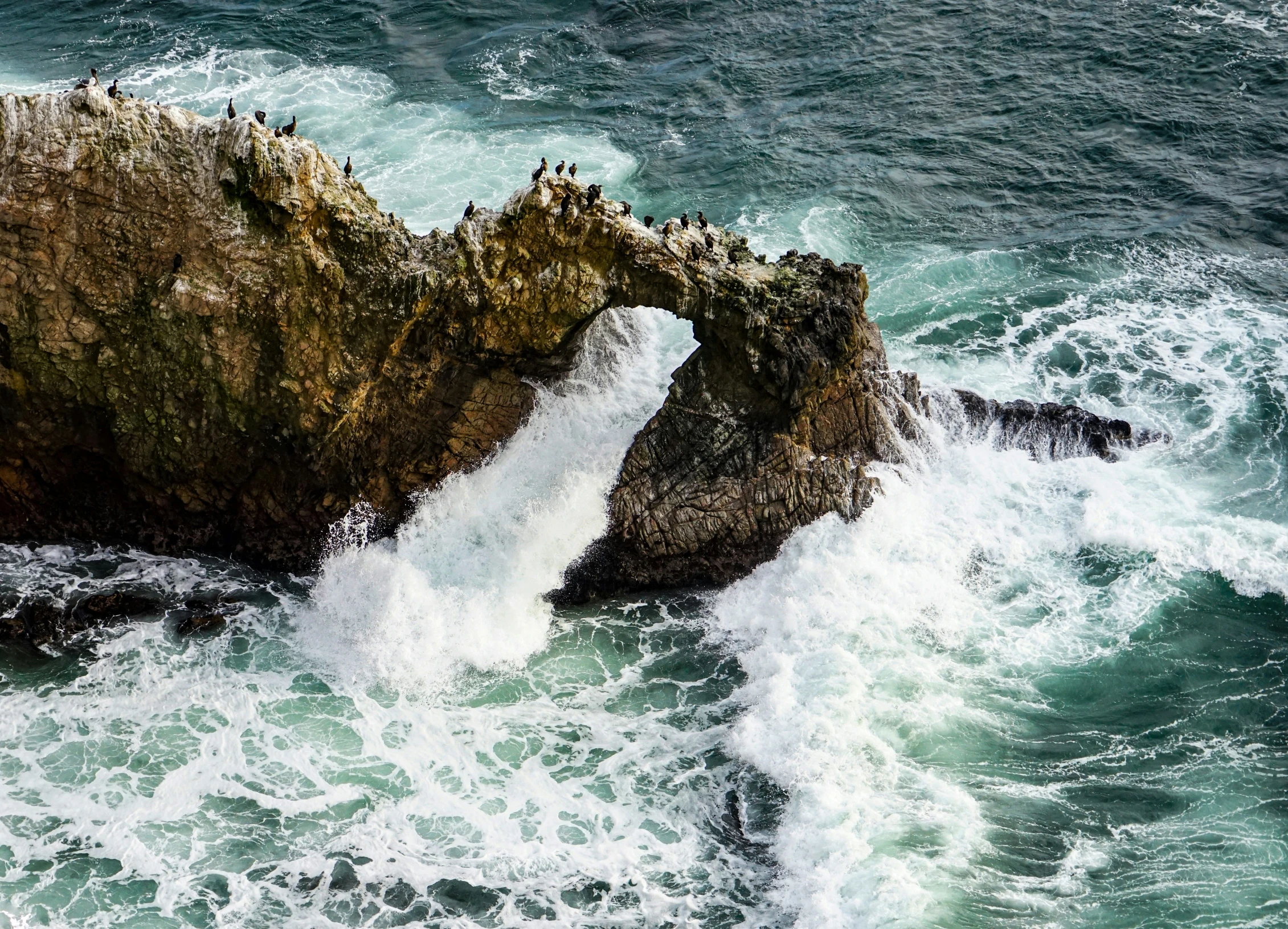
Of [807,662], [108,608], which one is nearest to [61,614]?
[108,608]

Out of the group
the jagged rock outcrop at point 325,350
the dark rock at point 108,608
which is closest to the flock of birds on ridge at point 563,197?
the jagged rock outcrop at point 325,350

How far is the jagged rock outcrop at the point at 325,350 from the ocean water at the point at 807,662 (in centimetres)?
98

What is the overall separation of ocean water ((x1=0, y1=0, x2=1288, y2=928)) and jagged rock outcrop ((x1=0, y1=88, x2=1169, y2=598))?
0.98m

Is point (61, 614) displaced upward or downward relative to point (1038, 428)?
downward

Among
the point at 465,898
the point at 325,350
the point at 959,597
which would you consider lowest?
the point at 465,898

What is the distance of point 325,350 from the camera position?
25.8 metres

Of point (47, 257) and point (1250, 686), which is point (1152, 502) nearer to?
point (1250, 686)

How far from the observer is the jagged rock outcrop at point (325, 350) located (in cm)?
2473

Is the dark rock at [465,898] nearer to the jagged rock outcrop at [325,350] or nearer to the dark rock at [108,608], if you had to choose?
the jagged rock outcrop at [325,350]

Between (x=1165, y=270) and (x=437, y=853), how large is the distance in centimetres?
2830

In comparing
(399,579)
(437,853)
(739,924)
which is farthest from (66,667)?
(739,924)

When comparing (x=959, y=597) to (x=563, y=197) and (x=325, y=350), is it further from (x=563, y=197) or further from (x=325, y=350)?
(x=325, y=350)

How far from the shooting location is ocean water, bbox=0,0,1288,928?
20.7 m

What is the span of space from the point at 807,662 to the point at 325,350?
12092mm
